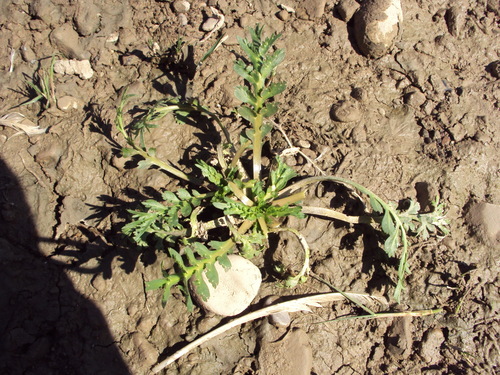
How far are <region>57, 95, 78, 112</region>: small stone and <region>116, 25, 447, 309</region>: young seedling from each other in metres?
0.69

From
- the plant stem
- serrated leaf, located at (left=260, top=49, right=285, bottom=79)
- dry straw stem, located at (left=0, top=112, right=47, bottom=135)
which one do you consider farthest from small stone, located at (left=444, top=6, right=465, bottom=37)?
dry straw stem, located at (left=0, top=112, right=47, bottom=135)

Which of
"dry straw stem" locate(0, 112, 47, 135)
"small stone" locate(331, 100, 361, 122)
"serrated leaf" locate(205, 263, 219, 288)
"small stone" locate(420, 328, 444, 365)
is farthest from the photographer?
"dry straw stem" locate(0, 112, 47, 135)

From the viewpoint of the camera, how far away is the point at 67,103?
3281 millimetres

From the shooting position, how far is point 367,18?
312 cm

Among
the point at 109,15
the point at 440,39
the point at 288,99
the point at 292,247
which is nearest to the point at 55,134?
the point at 109,15

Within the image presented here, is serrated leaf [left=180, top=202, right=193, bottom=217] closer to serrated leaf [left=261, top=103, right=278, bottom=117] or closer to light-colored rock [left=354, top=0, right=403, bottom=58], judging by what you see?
serrated leaf [left=261, top=103, right=278, bottom=117]

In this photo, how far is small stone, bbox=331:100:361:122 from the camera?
299 cm

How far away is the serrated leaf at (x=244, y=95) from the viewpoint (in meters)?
2.49

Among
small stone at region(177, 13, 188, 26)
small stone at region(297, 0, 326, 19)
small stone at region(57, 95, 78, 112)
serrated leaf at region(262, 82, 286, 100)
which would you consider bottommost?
small stone at region(57, 95, 78, 112)

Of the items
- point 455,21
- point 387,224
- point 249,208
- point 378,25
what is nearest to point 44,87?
point 249,208

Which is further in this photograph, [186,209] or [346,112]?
[346,112]

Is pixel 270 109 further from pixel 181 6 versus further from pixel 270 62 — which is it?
pixel 181 6

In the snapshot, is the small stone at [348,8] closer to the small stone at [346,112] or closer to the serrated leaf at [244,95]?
the small stone at [346,112]

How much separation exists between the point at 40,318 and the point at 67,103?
1671 mm
